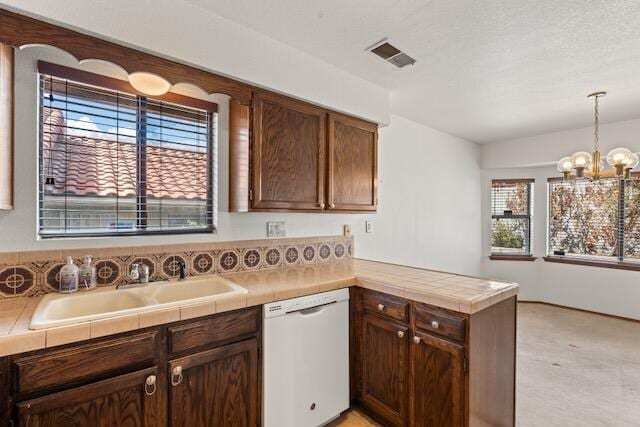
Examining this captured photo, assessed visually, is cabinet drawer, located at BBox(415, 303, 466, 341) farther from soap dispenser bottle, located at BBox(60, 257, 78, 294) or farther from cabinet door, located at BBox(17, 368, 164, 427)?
soap dispenser bottle, located at BBox(60, 257, 78, 294)

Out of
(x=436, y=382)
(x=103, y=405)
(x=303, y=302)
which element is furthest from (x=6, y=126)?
(x=436, y=382)

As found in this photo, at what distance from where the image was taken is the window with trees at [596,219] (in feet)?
13.8

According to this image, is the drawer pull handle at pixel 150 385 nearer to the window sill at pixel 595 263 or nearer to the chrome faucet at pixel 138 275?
the chrome faucet at pixel 138 275

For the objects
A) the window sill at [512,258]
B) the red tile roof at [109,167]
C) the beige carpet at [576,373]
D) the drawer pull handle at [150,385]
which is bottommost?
the beige carpet at [576,373]

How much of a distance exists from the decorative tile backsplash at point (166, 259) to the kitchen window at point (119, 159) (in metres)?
0.13

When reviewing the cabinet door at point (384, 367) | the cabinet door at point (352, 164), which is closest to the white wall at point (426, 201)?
the cabinet door at point (352, 164)

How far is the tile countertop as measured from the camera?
3.74ft

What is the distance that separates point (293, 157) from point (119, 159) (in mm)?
1079

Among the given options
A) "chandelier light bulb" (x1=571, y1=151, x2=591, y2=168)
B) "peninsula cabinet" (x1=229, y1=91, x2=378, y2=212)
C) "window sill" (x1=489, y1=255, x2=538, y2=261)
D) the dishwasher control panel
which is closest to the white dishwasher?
the dishwasher control panel

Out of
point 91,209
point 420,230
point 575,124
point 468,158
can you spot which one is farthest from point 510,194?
point 91,209

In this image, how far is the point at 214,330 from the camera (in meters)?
1.53

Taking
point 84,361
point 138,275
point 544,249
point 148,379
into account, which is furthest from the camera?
point 544,249

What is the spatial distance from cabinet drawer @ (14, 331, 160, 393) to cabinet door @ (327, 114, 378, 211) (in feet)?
4.95

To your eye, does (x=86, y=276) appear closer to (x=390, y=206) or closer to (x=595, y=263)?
(x=390, y=206)
